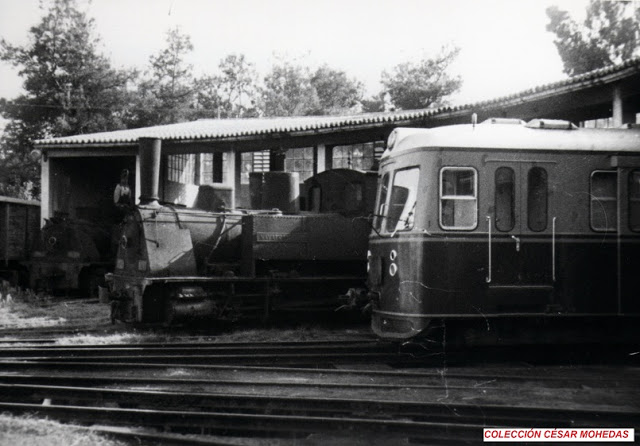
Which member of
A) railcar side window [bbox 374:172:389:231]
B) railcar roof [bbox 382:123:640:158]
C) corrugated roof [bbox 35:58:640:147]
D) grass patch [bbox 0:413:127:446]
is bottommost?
grass patch [bbox 0:413:127:446]

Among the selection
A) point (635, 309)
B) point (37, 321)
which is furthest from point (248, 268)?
point (635, 309)

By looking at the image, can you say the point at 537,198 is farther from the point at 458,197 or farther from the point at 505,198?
the point at 458,197

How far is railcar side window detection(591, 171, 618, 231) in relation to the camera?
7.66m

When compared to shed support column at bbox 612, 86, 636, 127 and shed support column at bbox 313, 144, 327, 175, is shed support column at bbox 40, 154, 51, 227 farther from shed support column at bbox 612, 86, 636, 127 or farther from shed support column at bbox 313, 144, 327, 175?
shed support column at bbox 612, 86, 636, 127

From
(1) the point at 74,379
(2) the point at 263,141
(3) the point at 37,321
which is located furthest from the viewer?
(2) the point at 263,141

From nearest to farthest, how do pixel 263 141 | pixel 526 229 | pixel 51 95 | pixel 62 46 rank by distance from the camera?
pixel 526 229, pixel 263 141, pixel 62 46, pixel 51 95

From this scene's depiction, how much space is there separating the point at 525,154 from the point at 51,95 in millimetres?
20457

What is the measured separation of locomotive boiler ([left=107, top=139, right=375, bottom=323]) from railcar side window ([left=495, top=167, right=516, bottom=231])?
4.14 m

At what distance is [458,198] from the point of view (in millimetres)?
7504

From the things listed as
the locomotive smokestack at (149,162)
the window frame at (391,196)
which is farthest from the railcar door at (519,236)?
the locomotive smokestack at (149,162)

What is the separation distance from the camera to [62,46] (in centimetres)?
2027

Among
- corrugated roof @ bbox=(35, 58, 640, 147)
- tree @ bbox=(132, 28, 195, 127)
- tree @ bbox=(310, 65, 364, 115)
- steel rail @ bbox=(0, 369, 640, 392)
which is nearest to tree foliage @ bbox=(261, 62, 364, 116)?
tree @ bbox=(310, 65, 364, 115)

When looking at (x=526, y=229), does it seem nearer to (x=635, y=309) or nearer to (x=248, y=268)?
(x=635, y=309)

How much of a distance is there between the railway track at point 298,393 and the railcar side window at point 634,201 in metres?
1.80
